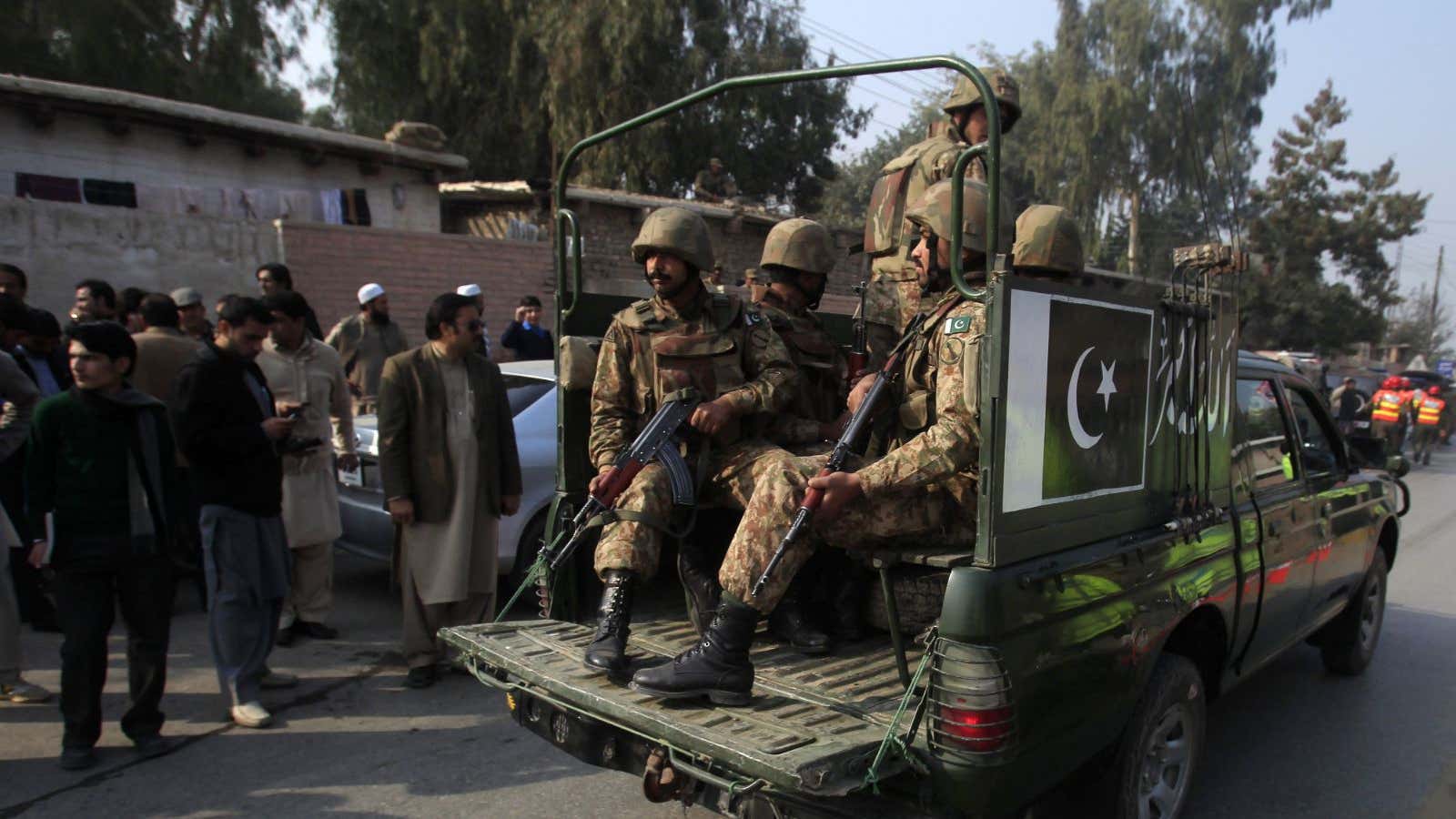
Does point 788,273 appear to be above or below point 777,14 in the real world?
below

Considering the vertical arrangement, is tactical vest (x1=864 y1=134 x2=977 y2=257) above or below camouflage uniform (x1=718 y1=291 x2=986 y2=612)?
above

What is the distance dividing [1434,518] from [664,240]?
10288 millimetres

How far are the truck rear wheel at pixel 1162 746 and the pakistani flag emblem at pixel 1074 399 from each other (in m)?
0.61

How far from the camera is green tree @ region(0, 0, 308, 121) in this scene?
17.9 meters

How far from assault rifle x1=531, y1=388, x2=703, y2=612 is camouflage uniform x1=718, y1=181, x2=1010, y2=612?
0.41 m

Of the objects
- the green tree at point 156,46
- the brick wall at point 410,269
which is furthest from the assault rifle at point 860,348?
the green tree at point 156,46

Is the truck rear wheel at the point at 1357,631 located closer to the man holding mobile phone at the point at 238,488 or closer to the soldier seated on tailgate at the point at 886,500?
the soldier seated on tailgate at the point at 886,500

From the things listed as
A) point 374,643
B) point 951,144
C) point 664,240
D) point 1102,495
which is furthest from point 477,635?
point 951,144

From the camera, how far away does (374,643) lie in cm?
523

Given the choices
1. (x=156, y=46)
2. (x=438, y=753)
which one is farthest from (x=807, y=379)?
(x=156, y=46)

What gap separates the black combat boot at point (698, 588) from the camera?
3.36 metres

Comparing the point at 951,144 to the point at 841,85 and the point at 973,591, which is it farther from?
the point at 841,85

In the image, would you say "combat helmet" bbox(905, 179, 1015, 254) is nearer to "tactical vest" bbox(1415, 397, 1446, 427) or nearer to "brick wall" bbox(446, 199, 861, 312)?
"brick wall" bbox(446, 199, 861, 312)

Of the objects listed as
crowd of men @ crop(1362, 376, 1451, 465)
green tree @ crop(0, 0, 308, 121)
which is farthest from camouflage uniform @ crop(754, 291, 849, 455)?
green tree @ crop(0, 0, 308, 121)
